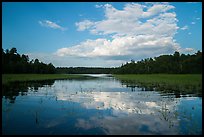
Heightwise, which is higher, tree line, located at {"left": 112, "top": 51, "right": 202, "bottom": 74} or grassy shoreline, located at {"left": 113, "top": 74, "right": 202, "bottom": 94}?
tree line, located at {"left": 112, "top": 51, "right": 202, "bottom": 74}

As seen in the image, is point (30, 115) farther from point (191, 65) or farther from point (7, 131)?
point (191, 65)

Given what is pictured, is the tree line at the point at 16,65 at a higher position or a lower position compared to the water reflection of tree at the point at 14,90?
higher

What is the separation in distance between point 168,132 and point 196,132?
137 centimetres

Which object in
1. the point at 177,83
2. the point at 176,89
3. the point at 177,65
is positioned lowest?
the point at 176,89

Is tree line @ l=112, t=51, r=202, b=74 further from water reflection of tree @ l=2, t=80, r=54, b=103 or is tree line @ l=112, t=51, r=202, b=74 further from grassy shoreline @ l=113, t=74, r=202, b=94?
water reflection of tree @ l=2, t=80, r=54, b=103

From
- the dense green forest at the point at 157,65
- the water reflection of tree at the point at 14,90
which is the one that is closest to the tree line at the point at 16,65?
the dense green forest at the point at 157,65

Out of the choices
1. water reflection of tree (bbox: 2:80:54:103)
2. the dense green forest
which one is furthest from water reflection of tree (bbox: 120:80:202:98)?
the dense green forest

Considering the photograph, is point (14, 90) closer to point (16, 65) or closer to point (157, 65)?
point (16, 65)

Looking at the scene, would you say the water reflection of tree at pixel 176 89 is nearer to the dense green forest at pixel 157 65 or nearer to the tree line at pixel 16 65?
the dense green forest at pixel 157 65

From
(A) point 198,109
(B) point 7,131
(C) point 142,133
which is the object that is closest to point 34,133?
(B) point 7,131

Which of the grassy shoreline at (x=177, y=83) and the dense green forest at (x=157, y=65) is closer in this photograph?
the grassy shoreline at (x=177, y=83)

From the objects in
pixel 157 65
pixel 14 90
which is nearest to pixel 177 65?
pixel 157 65

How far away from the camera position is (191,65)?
101 meters

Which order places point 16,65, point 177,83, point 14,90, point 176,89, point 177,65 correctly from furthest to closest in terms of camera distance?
point 177,65, point 16,65, point 177,83, point 176,89, point 14,90
